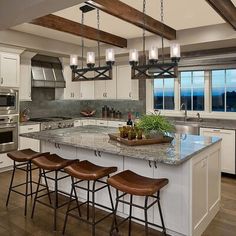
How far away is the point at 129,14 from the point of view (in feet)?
11.3

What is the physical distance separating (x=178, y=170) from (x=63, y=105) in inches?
189

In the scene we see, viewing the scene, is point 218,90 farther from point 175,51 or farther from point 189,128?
point 175,51

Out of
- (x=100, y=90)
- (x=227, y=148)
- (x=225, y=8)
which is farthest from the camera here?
(x=100, y=90)

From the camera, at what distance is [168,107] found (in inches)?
235

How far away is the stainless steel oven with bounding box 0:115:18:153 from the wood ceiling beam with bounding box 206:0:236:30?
3857mm

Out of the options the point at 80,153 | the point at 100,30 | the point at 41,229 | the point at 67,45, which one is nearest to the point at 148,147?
the point at 80,153

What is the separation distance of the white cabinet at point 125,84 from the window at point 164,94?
19.9 inches

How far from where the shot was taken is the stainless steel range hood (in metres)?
5.73

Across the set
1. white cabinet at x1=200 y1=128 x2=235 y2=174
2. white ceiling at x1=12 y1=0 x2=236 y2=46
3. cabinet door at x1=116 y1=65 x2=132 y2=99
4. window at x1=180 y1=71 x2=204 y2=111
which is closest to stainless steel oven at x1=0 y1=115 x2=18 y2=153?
white ceiling at x1=12 y1=0 x2=236 y2=46

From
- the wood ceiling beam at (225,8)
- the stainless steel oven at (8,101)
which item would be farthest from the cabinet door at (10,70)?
the wood ceiling beam at (225,8)

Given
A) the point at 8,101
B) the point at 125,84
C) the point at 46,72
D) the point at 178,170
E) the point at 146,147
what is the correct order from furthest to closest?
the point at 125,84 → the point at 46,72 → the point at 8,101 → the point at 146,147 → the point at 178,170

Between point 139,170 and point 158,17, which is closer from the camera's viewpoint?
point 139,170

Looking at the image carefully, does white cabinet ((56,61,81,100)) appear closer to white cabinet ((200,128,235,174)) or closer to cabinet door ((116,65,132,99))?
cabinet door ((116,65,132,99))

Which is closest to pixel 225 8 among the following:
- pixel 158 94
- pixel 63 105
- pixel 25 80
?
pixel 158 94
